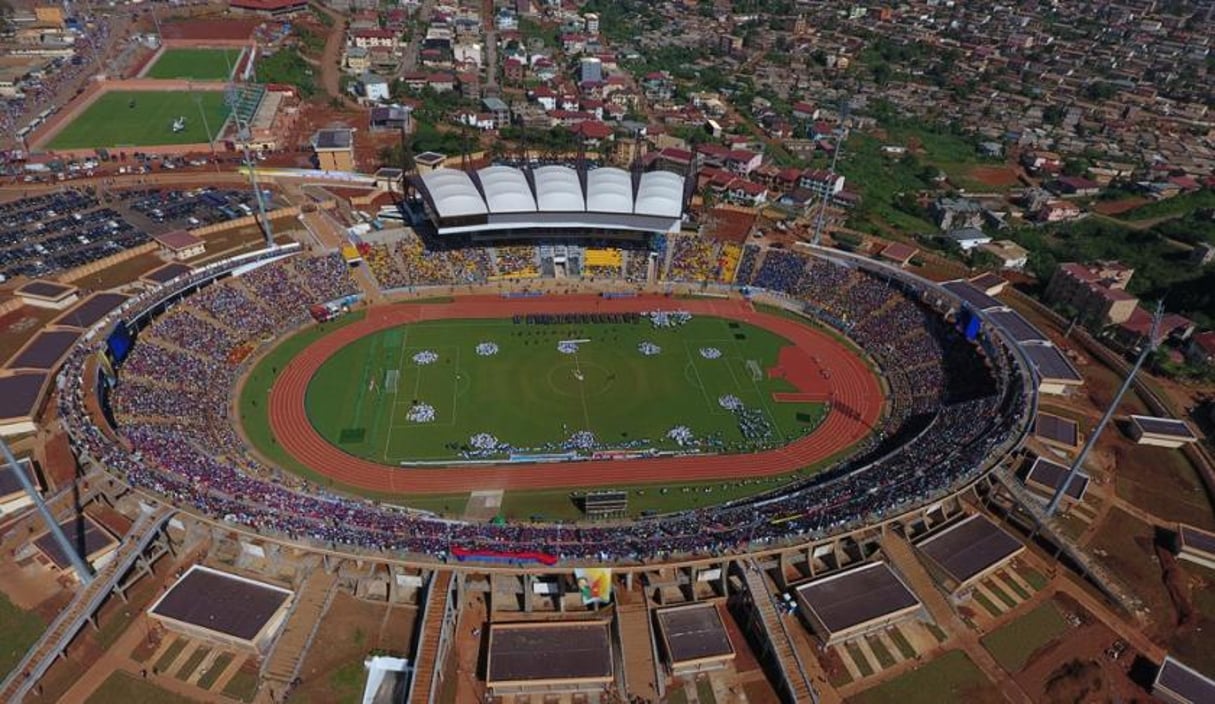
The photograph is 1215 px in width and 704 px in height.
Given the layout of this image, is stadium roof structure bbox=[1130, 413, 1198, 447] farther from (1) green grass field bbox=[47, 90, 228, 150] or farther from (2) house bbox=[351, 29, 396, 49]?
(2) house bbox=[351, 29, 396, 49]

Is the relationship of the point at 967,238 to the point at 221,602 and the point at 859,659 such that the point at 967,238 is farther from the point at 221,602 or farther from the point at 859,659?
the point at 221,602

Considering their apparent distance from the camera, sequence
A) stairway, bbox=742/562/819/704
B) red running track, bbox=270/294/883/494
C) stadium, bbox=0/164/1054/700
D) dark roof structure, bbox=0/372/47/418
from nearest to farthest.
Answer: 1. stairway, bbox=742/562/819/704
2. stadium, bbox=0/164/1054/700
3. dark roof structure, bbox=0/372/47/418
4. red running track, bbox=270/294/883/494

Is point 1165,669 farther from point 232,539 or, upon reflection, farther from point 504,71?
point 504,71

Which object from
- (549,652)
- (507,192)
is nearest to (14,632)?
(549,652)

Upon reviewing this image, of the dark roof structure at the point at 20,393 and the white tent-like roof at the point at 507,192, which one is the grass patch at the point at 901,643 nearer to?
the white tent-like roof at the point at 507,192

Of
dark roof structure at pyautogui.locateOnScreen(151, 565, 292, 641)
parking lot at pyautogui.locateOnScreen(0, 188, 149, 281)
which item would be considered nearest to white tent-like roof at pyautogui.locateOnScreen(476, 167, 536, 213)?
parking lot at pyautogui.locateOnScreen(0, 188, 149, 281)

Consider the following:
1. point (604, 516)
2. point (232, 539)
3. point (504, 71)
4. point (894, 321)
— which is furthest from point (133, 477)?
point (504, 71)

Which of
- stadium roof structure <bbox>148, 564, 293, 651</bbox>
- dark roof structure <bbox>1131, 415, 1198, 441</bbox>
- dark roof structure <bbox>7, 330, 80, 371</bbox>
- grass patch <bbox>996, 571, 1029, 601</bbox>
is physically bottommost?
stadium roof structure <bbox>148, 564, 293, 651</bbox>
